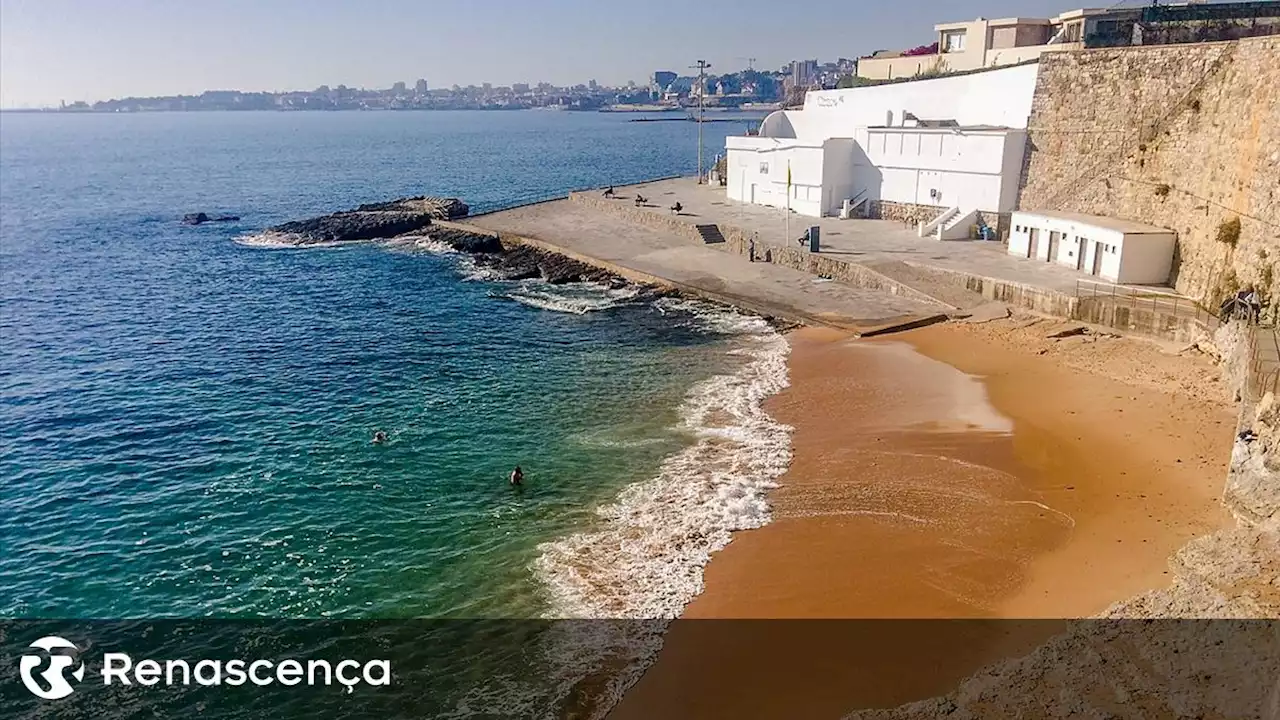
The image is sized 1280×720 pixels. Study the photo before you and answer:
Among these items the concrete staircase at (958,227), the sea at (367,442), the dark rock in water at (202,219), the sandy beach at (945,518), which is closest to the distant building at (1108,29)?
the concrete staircase at (958,227)

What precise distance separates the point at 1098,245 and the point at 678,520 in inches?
842

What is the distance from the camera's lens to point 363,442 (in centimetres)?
2298

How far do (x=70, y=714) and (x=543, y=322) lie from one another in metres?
23.1

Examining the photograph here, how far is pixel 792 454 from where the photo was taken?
68.9ft

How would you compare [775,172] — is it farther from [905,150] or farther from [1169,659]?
[1169,659]

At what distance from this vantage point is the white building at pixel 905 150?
3772cm

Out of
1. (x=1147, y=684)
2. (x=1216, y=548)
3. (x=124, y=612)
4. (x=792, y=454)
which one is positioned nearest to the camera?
(x=1147, y=684)

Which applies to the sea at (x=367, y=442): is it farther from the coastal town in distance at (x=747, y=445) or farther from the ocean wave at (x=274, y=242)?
the ocean wave at (x=274, y=242)

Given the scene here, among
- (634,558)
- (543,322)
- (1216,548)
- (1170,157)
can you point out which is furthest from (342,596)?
(1170,157)

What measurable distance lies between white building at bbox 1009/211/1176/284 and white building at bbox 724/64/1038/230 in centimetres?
438

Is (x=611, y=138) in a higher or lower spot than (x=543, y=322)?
higher

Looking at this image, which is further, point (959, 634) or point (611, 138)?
point (611, 138)

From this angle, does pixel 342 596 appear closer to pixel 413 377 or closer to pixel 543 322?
pixel 413 377

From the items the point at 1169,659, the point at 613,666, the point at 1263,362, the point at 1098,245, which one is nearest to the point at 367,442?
the point at 613,666
